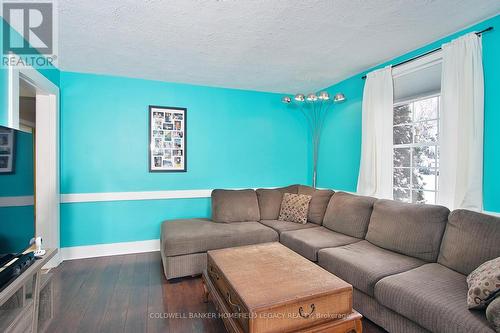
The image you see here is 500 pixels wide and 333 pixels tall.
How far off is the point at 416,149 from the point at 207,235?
2.56 metres

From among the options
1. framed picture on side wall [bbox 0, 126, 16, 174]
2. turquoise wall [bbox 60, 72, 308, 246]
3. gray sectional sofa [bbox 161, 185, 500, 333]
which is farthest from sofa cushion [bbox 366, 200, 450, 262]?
framed picture on side wall [bbox 0, 126, 16, 174]

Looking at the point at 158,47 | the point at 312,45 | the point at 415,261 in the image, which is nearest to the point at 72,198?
the point at 158,47

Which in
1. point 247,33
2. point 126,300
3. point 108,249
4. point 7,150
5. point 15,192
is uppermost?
point 247,33

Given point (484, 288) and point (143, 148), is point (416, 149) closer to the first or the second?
point (484, 288)

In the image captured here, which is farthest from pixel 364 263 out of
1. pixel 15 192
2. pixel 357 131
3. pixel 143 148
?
pixel 143 148

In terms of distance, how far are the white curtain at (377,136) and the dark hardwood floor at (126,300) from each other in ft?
5.22

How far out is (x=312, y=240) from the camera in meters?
2.58

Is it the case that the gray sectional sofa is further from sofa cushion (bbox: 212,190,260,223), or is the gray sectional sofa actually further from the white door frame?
the white door frame

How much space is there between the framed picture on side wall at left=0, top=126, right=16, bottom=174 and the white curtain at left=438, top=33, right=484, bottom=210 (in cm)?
335

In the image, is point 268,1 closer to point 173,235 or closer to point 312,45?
point 312,45

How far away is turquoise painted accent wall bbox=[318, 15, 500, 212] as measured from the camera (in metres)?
2.03

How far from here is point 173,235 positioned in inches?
105

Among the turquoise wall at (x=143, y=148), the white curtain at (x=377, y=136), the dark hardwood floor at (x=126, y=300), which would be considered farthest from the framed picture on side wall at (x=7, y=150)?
the white curtain at (x=377, y=136)

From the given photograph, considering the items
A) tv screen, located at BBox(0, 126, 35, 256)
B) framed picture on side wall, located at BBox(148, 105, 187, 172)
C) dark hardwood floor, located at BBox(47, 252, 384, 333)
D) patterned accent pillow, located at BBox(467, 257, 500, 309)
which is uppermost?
framed picture on side wall, located at BBox(148, 105, 187, 172)
